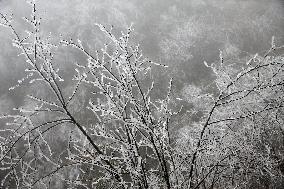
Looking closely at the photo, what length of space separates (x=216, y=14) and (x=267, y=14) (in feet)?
10.4

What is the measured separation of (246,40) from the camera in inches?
755

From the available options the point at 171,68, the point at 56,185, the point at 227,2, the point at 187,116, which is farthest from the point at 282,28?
the point at 56,185

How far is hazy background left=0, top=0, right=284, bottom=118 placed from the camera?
18.1m

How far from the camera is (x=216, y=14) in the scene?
20.5 metres

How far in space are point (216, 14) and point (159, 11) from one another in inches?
141

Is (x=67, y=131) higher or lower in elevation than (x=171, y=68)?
lower

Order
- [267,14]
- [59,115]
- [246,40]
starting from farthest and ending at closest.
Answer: [267,14], [246,40], [59,115]

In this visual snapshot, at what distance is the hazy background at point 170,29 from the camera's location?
714 inches

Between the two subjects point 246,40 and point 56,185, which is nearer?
point 56,185

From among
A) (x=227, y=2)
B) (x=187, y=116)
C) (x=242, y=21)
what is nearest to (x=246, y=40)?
(x=242, y=21)

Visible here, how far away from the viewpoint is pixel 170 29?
19984 mm

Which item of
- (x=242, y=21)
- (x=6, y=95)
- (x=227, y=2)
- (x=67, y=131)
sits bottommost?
(x=67, y=131)

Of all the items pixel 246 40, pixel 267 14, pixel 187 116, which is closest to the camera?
pixel 187 116

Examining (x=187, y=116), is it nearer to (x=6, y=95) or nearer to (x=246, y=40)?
(x=246, y=40)
